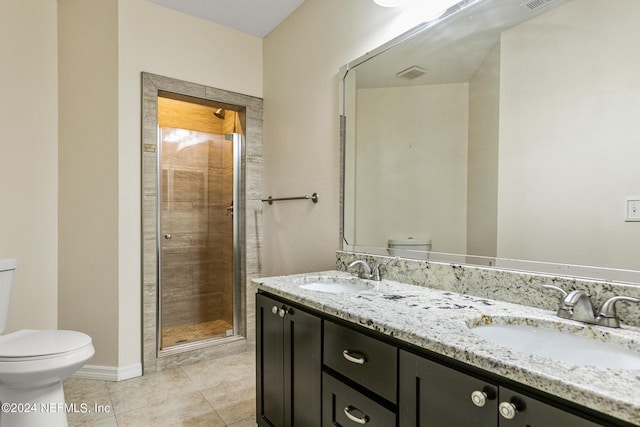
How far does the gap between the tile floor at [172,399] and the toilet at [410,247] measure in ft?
3.87

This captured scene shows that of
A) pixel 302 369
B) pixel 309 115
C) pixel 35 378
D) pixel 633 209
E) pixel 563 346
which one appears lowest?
pixel 35 378

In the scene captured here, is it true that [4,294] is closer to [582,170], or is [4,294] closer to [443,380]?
[443,380]

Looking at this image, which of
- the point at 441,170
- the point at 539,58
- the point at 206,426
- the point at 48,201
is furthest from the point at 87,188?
the point at 539,58

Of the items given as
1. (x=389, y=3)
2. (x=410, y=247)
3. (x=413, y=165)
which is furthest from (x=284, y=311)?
(x=389, y=3)

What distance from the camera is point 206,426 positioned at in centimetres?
180

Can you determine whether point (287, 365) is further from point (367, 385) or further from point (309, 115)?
point (309, 115)

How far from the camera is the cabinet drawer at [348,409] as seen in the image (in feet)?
3.40

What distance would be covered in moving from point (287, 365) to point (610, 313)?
1.13 meters

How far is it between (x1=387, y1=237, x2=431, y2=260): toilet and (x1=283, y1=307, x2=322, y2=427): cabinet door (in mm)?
624

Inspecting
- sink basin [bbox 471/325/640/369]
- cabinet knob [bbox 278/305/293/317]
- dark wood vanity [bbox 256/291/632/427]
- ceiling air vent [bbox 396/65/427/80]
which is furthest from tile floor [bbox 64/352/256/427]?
ceiling air vent [bbox 396/65/427/80]

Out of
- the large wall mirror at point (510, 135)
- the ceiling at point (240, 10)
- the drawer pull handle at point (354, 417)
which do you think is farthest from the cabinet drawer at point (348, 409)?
the ceiling at point (240, 10)

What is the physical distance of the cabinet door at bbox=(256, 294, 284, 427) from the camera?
152cm

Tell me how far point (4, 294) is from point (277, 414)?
163 centimetres

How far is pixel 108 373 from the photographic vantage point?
2299mm
